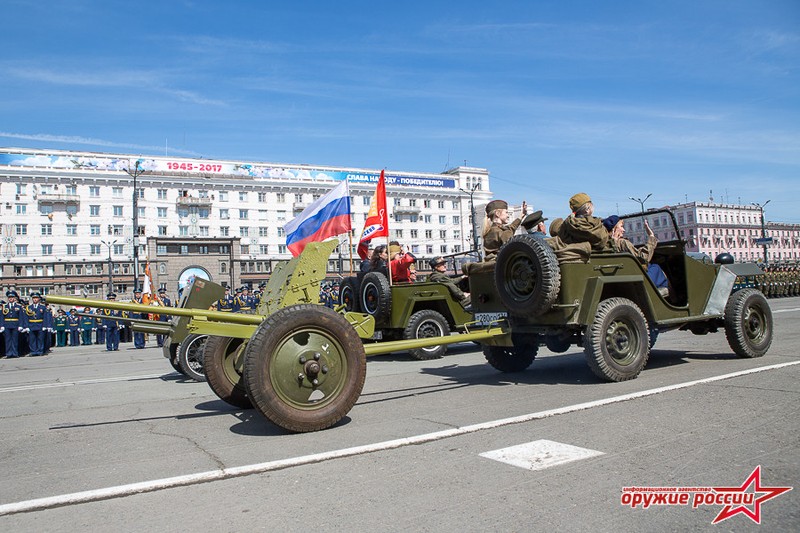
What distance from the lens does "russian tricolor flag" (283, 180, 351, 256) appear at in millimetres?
13422

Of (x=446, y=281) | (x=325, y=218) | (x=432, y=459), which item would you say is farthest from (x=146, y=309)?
(x=325, y=218)

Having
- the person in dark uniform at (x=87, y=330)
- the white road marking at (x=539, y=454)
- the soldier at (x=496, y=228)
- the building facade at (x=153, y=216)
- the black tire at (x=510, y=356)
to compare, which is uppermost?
the building facade at (x=153, y=216)

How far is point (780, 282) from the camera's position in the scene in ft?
113

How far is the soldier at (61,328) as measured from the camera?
22.8 metres

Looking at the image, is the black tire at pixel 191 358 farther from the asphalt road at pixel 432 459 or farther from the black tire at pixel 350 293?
the black tire at pixel 350 293

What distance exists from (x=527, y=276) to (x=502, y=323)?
673 mm

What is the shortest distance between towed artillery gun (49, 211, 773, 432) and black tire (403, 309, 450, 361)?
8.80ft

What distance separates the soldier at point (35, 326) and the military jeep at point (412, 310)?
482 inches

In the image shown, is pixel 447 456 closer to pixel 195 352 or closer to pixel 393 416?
pixel 393 416

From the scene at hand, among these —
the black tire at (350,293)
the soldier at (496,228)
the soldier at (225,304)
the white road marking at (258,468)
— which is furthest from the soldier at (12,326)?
the white road marking at (258,468)

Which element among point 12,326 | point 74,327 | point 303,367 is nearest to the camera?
point 303,367

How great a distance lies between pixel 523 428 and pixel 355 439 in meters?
1.38

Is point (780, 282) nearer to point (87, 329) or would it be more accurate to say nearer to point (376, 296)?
point (376, 296)

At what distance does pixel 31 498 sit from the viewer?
382cm
